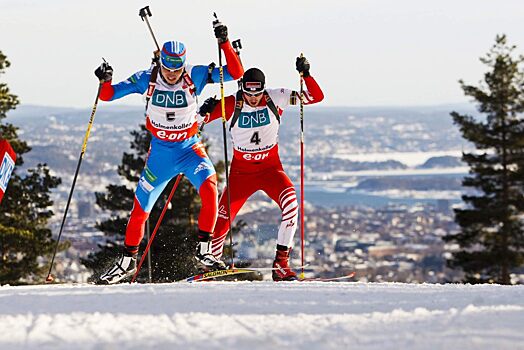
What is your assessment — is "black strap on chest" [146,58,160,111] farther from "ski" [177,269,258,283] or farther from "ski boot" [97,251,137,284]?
"ski" [177,269,258,283]

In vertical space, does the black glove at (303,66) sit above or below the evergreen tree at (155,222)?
above

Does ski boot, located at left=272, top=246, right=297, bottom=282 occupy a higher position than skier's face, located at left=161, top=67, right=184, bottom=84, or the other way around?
skier's face, located at left=161, top=67, right=184, bottom=84

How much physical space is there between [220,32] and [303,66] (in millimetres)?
1022

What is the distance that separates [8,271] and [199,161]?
1442 cm

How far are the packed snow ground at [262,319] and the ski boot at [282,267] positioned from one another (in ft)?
7.78

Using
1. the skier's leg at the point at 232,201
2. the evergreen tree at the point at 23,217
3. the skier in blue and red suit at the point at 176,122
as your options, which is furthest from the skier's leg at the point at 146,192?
the evergreen tree at the point at 23,217

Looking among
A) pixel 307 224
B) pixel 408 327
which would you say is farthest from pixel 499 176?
pixel 307 224

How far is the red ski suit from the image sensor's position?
332 inches

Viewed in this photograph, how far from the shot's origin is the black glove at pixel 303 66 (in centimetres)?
864

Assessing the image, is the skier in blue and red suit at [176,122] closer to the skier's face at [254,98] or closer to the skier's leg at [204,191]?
the skier's leg at [204,191]

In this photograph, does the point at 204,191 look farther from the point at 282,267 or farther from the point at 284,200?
the point at 282,267

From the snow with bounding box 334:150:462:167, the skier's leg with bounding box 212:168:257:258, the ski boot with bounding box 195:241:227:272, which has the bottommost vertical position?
the ski boot with bounding box 195:241:227:272

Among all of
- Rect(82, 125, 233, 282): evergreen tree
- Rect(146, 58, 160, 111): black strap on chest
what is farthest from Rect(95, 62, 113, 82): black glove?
Rect(82, 125, 233, 282): evergreen tree

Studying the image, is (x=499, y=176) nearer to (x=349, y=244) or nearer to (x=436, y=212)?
(x=349, y=244)
